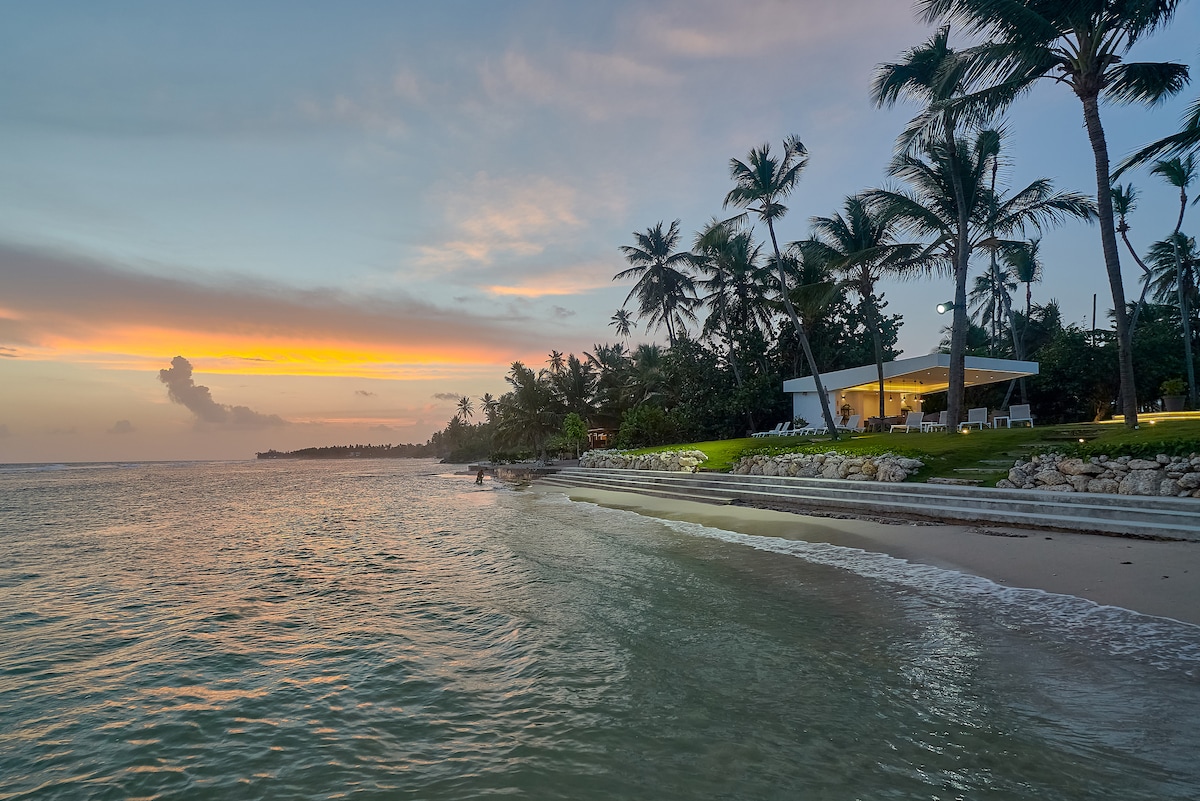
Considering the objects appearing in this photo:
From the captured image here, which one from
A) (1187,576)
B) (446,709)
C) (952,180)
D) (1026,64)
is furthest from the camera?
(952,180)

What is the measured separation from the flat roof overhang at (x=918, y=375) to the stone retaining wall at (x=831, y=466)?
8.80 meters

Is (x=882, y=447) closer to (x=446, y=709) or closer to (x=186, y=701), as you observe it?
(x=446, y=709)

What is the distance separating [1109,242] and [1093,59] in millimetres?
4025

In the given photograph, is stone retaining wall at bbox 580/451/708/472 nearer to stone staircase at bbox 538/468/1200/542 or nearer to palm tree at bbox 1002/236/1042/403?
stone staircase at bbox 538/468/1200/542

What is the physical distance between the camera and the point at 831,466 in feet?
52.1

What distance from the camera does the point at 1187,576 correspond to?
6.24m

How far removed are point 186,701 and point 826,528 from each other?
33.6 feet

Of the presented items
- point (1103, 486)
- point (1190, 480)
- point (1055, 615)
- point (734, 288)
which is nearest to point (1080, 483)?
point (1103, 486)

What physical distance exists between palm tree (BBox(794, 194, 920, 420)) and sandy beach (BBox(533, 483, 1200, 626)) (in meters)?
13.3

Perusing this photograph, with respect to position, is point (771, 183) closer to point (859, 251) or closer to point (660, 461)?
point (859, 251)

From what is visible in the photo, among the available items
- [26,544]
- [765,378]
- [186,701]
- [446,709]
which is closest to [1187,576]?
[446,709]

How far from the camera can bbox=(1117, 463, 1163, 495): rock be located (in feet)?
30.5

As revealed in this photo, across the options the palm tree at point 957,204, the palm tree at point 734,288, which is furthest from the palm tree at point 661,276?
the palm tree at point 957,204

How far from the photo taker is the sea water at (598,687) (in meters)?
3.04
